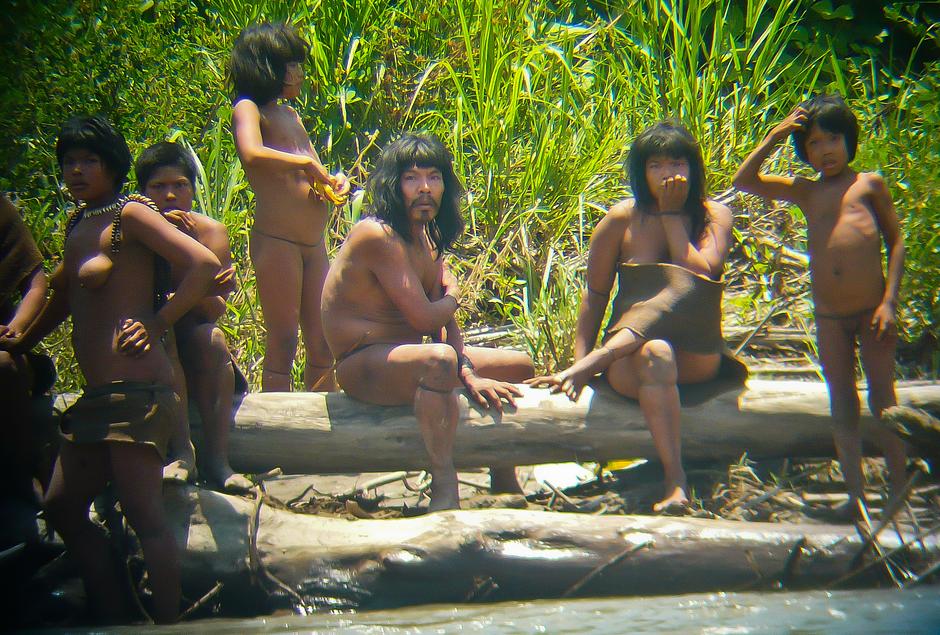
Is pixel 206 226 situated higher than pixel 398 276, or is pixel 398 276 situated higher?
pixel 206 226

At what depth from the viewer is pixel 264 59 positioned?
4555 millimetres

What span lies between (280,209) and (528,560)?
194 centimetres

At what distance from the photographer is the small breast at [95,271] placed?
3.28 m

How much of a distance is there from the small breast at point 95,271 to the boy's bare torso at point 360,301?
96 cm

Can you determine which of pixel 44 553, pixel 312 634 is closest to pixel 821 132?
pixel 312 634

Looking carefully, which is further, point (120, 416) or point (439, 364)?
point (439, 364)

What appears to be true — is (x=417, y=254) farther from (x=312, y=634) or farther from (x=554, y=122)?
(x=554, y=122)

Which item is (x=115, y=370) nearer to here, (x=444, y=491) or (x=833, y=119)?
(x=444, y=491)

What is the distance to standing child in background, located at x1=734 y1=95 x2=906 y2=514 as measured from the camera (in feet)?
12.7

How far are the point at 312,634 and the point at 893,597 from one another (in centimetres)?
179

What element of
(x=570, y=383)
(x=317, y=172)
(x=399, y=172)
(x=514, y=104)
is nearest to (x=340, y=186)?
(x=317, y=172)

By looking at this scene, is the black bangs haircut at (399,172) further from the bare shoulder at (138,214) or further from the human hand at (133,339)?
the human hand at (133,339)

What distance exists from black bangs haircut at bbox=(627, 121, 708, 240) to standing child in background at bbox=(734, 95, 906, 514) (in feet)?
0.97

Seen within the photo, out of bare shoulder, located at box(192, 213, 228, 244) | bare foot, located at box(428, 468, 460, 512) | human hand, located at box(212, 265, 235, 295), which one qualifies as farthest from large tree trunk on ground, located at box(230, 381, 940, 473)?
bare shoulder, located at box(192, 213, 228, 244)
